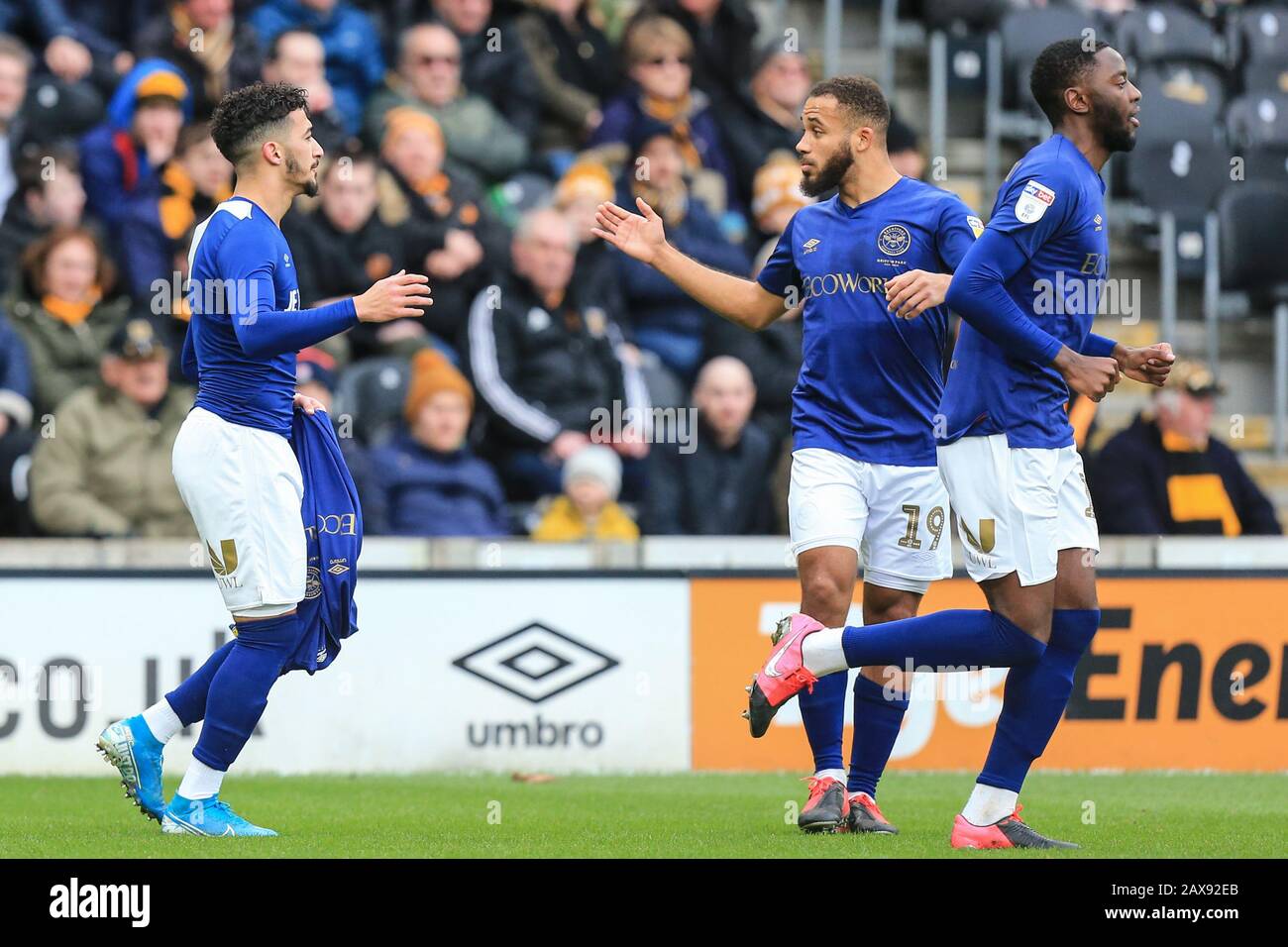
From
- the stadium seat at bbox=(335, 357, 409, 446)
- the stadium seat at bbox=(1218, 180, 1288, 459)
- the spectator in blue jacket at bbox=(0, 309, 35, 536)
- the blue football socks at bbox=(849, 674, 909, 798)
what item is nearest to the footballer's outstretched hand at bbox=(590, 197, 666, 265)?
the blue football socks at bbox=(849, 674, 909, 798)

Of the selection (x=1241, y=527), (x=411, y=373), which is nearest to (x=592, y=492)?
(x=411, y=373)

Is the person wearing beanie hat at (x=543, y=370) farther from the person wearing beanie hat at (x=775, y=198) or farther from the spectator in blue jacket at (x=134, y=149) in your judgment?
the spectator in blue jacket at (x=134, y=149)

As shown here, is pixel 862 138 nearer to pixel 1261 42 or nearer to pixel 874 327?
pixel 874 327

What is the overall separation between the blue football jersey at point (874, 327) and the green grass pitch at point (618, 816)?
136 centimetres

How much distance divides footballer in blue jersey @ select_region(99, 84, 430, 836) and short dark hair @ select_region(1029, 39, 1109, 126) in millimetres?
2031

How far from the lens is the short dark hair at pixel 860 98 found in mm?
6977

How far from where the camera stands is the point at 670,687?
9922 mm

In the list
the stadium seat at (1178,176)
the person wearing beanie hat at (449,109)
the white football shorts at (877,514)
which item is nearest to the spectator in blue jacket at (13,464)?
the person wearing beanie hat at (449,109)

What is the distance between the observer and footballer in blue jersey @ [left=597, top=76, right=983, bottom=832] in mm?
6914

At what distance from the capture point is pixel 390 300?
20.7ft

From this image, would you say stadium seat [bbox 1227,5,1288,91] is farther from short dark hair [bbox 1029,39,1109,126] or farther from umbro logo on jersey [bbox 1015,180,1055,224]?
umbro logo on jersey [bbox 1015,180,1055,224]

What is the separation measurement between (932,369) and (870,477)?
1.48ft

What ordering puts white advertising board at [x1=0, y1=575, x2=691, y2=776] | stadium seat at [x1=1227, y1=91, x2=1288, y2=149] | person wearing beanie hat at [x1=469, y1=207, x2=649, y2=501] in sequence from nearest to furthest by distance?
1. white advertising board at [x1=0, y1=575, x2=691, y2=776]
2. person wearing beanie hat at [x1=469, y1=207, x2=649, y2=501]
3. stadium seat at [x1=1227, y1=91, x2=1288, y2=149]
